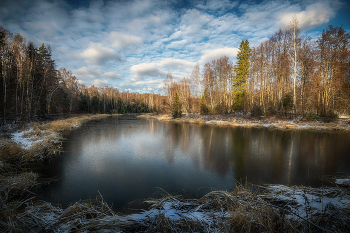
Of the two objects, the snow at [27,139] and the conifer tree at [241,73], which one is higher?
the conifer tree at [241,73]

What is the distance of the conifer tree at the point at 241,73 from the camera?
27.9 meters

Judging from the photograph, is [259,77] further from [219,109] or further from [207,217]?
[207,217]

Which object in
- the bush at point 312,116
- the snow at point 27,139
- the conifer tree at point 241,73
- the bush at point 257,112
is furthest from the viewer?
the conifer tree at point 241,73

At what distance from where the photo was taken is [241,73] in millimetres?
28656

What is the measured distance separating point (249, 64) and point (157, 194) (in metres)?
30.2

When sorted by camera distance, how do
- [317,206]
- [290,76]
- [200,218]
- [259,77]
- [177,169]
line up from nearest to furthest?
[200,218]
[317,206]
[177,169]
[290,76]
[259,77]

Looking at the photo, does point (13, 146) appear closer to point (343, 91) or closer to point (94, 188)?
point (94, 188)

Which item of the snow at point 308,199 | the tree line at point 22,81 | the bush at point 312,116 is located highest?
the tree line at point 22,81

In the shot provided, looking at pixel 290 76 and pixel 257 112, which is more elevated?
pixel 290 76

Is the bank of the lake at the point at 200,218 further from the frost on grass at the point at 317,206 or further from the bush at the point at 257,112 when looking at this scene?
the bush at the point at 257,112

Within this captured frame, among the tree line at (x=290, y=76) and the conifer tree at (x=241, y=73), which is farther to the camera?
the conifer tree at (x=241, y=73)

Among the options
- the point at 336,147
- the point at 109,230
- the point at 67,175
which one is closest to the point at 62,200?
the point at 67,175

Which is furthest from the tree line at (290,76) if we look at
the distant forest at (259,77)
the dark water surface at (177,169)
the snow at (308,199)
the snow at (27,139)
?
the snow at (27,139)

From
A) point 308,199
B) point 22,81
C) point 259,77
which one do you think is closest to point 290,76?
point 259,77
